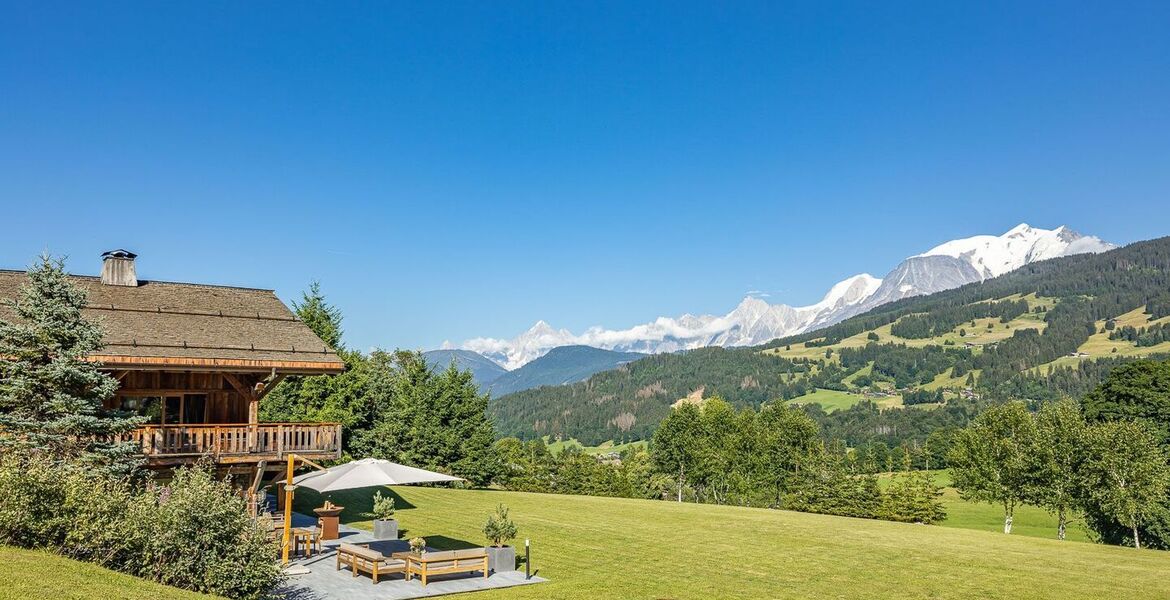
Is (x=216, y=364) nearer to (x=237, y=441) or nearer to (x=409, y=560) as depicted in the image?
(x=237, y=441)

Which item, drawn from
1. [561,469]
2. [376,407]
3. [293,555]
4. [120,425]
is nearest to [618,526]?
[293,555]

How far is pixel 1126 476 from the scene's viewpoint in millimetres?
41156

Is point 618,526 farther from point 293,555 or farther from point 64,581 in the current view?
point 64,581

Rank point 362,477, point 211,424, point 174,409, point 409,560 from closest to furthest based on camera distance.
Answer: point 409,560
point 362,477
point 211,424
point 174,409

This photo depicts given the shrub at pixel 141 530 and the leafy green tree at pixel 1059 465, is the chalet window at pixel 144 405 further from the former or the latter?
the leafy green tree at pixel 1059 465

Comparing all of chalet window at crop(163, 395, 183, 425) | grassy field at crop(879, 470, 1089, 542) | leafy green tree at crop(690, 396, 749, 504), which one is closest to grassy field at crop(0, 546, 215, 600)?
chalet window at crop(163, 395, 183, 425)

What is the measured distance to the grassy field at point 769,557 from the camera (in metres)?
20.8

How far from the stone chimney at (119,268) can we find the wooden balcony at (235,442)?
801 centimetres

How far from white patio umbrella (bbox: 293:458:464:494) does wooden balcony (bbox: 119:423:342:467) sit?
1.50 meters

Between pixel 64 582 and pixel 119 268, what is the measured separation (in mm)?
19722

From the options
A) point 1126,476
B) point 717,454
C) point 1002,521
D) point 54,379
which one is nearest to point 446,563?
point 54,379

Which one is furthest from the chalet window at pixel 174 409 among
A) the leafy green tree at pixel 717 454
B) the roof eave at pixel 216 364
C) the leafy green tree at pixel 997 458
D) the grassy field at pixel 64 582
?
the leafy green tree at pixel 717 454

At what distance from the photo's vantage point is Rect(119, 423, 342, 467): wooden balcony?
23.3m

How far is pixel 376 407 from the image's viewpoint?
54656 millimetres
